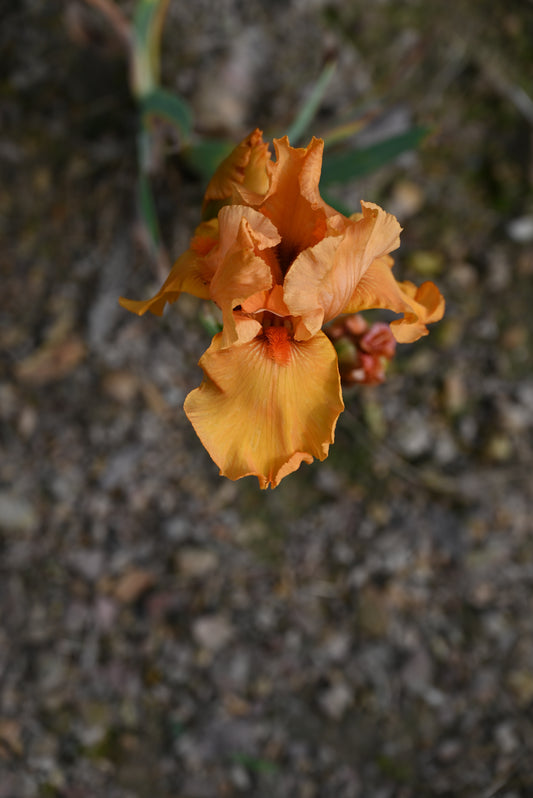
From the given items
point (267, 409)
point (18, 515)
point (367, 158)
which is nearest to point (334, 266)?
point (267, 409)

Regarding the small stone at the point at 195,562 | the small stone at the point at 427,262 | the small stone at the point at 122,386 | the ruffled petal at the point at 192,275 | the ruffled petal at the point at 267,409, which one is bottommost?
the small stone at the point at 195,562

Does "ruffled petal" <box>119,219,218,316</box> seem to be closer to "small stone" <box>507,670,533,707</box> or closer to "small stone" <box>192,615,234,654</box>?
"small stone" <box>192,615,234,654</box>

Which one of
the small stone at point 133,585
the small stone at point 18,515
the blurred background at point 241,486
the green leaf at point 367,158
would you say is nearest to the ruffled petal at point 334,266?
the green leaf at point 367,158

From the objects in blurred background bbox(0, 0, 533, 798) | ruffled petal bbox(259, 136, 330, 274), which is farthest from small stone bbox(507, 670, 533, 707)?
ruffled petal bbox(259, 136, 330, 274)

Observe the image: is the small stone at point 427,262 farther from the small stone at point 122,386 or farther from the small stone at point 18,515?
the small stone at point 18,515

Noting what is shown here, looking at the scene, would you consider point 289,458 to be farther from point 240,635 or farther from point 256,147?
point 240,635

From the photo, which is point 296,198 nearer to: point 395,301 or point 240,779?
point 395,301
